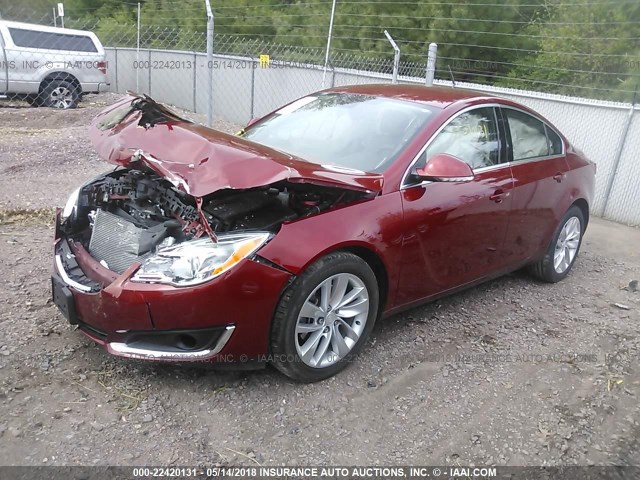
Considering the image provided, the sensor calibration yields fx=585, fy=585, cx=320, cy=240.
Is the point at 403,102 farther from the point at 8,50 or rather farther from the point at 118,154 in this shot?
the point at 8,50

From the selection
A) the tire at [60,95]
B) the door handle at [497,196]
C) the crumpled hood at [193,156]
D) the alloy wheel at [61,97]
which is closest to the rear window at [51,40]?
the tire at [60,95]

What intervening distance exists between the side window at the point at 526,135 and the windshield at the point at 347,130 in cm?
89

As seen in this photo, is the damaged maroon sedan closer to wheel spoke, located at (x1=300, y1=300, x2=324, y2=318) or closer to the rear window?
wheel spoke, located at (x1=300, y1=300, x2=324, y2=318)

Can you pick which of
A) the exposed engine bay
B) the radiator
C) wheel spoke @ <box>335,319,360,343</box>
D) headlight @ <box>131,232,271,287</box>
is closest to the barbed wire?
the exposed engine bay

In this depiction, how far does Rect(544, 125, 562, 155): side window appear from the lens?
4802mm

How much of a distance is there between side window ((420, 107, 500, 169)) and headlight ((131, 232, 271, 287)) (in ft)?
4.66

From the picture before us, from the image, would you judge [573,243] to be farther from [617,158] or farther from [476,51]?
[476,51]

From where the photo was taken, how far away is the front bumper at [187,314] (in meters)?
2.78

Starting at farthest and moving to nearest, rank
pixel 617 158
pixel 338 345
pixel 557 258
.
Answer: pixel 617 158
pixel 557 258
pixel 338 345

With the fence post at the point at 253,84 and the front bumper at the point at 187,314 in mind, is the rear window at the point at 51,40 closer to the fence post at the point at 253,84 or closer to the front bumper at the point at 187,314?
the fence post at the point at 253,84

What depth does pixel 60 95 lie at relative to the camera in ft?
41.4

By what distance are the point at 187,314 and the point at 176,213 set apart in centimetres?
70

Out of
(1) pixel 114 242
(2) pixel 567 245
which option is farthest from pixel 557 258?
(1) pixel 114 242

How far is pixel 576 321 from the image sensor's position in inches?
174
